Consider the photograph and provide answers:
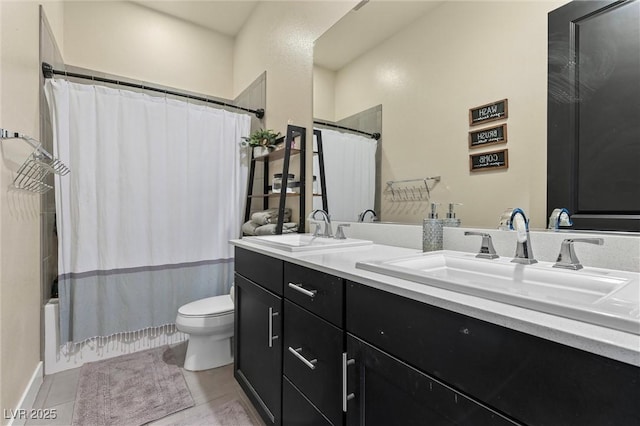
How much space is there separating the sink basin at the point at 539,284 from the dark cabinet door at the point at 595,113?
222 mm

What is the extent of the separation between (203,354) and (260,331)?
829mm

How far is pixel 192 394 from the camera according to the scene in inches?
66.9

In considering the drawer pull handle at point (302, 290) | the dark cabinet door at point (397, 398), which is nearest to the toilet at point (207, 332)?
the drawer pull handle at point (302, 290)

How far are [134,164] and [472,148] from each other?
2207 millimetres

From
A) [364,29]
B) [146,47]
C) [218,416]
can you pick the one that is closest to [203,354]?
[218,416]

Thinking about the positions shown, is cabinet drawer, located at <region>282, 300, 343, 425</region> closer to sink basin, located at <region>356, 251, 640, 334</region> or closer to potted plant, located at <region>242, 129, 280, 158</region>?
sink basin, located at <region>356, 251, 640, 334</region>

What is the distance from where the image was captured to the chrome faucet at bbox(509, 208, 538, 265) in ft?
2.93

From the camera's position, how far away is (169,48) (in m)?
2.94

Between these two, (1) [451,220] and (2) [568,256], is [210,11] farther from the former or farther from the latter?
(2) [568,256]

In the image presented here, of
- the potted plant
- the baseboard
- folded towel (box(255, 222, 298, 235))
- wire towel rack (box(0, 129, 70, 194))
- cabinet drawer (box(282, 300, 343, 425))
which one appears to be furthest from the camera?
the potted plant

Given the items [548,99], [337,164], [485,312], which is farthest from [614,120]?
[337,164]

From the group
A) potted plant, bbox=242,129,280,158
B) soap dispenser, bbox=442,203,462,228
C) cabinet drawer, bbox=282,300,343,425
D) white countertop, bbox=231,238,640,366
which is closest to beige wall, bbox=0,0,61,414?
cabinet drawer, bbox=282,300,343,425

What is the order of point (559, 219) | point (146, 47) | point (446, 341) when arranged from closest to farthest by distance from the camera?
point (446, 341) → point (559, 219) → point (146, 47)

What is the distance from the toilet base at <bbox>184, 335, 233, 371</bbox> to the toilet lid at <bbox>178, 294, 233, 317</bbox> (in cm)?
18
